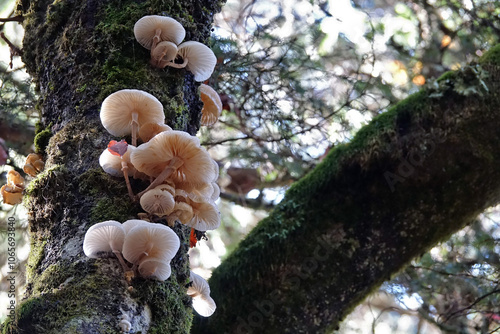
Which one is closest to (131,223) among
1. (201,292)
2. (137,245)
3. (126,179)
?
(137,245)

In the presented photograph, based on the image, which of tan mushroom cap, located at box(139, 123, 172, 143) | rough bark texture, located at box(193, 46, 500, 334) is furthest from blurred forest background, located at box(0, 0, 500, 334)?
tan mushroom cap, located at box(139, 123, 172, 143)

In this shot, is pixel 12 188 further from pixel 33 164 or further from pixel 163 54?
pixel 163 54

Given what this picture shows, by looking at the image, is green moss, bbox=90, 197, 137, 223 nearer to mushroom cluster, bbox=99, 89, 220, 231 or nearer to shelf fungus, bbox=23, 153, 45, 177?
mushroom cluster, bbox=99, 89, 220, 231

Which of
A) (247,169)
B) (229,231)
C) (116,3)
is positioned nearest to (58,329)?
(116,3)

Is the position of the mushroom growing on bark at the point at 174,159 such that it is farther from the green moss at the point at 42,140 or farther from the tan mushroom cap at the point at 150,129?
the green moss at the point at 42,140

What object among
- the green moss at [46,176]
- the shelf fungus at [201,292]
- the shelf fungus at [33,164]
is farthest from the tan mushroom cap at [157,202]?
the shelf fungus at [33,164]
